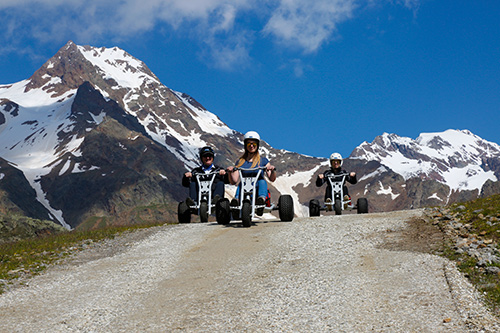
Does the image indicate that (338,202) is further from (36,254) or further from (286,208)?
(36,254)

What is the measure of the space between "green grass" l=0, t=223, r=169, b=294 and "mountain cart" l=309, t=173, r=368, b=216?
940cm

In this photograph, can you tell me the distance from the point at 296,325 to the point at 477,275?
368 centimetres

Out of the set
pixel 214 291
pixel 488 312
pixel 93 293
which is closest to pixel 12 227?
pixel 93 293

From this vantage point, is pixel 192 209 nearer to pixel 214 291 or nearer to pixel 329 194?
pixel 329 194

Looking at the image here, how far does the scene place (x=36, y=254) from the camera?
14.0m

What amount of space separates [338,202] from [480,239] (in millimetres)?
12211

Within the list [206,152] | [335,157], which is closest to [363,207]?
[335,157]

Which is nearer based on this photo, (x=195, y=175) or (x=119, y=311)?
(x=119, y=311)

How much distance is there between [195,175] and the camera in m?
21.6

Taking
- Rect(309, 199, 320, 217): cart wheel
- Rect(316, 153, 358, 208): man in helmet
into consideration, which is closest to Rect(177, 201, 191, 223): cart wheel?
Rect(309, 199, 320, 217): cart wheel

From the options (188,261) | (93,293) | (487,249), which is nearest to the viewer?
(93,293)

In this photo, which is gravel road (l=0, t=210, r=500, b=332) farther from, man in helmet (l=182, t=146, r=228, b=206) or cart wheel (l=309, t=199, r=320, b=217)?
cart wheel (l=309, t=199, r=320, b=217)

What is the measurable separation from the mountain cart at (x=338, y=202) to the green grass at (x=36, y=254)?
9402mm

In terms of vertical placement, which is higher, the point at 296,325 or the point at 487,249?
the point at 487,249
